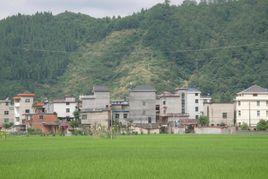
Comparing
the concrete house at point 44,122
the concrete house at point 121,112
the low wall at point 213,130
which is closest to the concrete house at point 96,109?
the concrete house at point 121,112

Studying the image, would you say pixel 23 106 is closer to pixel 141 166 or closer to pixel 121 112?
pixel 121 112

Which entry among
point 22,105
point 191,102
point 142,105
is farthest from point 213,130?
point 22,105

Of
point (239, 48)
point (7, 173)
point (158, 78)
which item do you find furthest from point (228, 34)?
point (7, 173)

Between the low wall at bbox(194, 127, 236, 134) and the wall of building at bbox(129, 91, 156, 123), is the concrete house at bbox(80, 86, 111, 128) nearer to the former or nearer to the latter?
the wall of building at bbox(129, 91, 156, 123)

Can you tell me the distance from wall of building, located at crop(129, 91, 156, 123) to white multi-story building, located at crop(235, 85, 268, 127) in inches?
389

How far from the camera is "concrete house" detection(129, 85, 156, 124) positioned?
81.2m

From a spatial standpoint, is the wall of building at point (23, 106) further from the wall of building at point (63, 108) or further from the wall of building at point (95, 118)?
the wall of building at point (95, 118)

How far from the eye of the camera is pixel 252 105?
76500 mm

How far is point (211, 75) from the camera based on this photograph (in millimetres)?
103062

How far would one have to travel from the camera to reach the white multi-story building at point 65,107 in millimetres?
86000

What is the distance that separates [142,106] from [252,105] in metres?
12.2

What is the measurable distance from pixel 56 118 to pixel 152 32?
36.5m

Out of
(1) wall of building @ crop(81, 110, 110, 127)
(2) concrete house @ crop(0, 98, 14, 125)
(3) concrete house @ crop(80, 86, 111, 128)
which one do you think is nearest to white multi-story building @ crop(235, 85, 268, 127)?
(1) wall of building @ crop(81, 110, 110, 127)

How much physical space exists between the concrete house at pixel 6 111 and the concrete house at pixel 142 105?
765 inches
